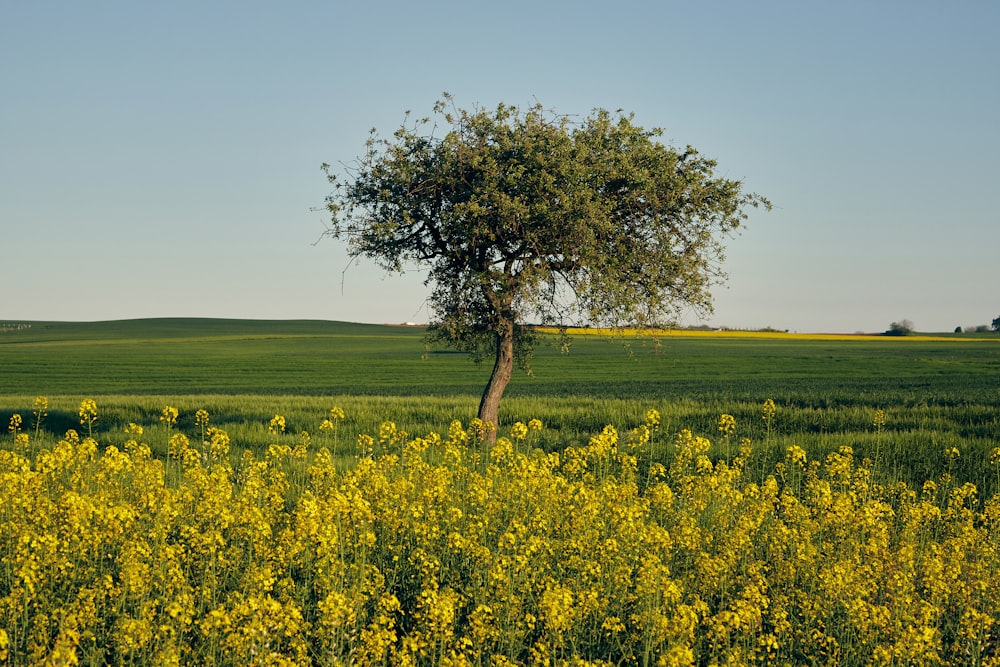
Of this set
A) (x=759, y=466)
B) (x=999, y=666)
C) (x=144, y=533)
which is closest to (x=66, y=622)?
(x=144, y=533)

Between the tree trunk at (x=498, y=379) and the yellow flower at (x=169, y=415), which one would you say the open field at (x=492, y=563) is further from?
the tree trunk at (x=498, y=379)

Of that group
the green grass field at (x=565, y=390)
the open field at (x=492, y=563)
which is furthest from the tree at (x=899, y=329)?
the open field at (x=492, y=563)

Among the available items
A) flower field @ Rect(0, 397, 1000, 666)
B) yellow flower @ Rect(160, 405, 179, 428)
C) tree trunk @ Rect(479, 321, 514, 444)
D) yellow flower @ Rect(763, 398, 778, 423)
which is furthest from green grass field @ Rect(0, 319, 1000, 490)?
flower field @ Rect(0, 397, 1000, 666)

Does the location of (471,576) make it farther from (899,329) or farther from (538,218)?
(899,329)

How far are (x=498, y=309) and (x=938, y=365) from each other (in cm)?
6096

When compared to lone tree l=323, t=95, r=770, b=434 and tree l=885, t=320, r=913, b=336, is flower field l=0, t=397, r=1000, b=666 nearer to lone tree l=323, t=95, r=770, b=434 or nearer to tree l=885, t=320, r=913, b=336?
lone tree l=323, t=95, r=770, b=434

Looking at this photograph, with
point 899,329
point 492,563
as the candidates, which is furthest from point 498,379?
point 899,329

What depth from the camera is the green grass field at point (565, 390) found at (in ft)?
75.0

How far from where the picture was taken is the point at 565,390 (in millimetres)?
47438

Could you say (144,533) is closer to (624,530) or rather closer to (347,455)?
(624,530)

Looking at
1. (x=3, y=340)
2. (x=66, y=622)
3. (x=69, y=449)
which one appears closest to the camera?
(x=66, y=622)

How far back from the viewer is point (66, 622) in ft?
19.6

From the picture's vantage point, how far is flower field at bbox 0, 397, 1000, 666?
6449mm

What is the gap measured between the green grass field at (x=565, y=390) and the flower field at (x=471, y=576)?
9448 mm
